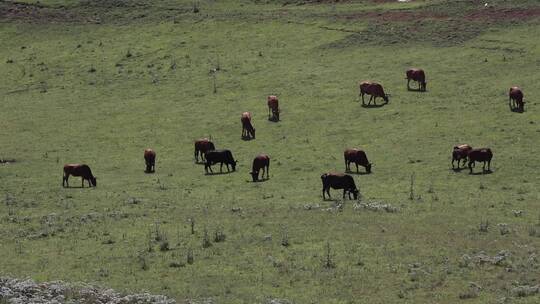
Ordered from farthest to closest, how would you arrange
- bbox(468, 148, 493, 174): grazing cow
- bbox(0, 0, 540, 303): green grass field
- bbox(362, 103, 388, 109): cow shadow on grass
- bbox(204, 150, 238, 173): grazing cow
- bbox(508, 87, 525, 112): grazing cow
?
bbox(362, 103, 388, 109): cow shadow on grass
bbox(508, 87, 525, 112): grazing cow
bbox(204, 150, 238, 173): grazing cow
bbox(468, 148, 493, 174): grazing cow
bbox(0, 0, 540, 303): green grass field

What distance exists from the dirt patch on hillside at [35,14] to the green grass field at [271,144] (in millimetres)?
318

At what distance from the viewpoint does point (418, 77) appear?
58.0 m

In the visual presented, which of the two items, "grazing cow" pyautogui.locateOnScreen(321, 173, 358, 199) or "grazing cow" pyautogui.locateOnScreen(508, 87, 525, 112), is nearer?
"grazing cow" pyautogui.locateOnScreen(321, 173, 358, 199)

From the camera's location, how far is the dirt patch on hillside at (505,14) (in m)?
71.7

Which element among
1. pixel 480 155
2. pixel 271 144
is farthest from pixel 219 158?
pixel 480 155

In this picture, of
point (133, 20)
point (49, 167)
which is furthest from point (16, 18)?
point (49, 167)

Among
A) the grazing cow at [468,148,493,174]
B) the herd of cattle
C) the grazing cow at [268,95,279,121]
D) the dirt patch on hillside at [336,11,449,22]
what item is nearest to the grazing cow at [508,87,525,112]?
the herd of cattle

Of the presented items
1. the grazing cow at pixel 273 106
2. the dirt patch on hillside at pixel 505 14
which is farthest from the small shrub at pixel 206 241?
the dirt patch on hillside at pixel 505 14

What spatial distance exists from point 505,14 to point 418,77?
1885 cm

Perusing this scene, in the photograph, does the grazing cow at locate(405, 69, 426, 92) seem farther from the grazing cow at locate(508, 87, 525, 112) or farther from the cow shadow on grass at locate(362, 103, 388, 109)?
the grazing cow at locate(508, 87, 525, 112)

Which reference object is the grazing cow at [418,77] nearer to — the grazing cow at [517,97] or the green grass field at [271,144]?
the green grass field at [271,144]

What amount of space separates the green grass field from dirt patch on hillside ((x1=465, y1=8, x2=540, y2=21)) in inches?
10.3

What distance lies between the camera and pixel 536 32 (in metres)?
67.0

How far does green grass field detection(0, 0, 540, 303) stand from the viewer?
90.1 feet
